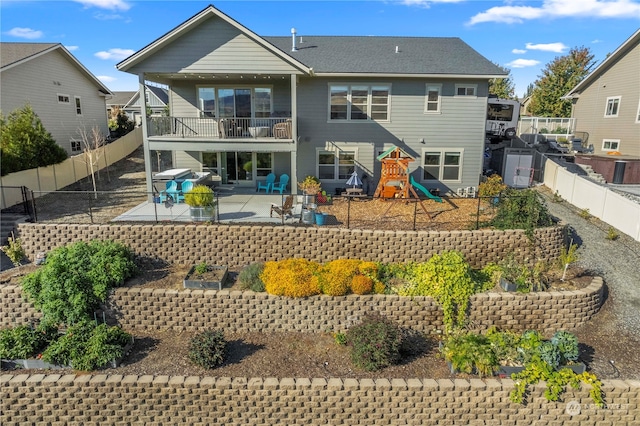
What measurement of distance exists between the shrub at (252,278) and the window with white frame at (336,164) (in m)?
8.21

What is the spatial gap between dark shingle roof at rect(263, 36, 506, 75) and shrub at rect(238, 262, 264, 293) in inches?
390

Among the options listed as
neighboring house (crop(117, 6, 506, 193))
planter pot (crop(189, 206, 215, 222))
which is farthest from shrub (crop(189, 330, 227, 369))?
neighboring house (crop(117, 6, 506, 193))

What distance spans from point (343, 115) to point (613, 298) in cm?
1200

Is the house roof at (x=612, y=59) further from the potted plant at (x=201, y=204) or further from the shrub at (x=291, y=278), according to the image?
the potted plant at (x=201, y=204)

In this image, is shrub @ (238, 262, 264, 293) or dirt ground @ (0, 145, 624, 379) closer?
dirt ground @ (0, 145, 624, 379)

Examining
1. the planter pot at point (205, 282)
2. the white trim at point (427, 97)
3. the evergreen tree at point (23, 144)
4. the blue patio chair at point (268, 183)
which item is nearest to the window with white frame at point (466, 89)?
the white trim at point (427, 97)

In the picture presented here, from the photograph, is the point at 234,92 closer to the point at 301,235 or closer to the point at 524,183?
the point at 301,235

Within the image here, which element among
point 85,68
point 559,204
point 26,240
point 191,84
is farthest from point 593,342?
point 85,68

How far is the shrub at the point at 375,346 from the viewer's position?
8.15 meters

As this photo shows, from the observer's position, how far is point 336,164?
1773 centimetres

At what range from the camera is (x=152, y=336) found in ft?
31.6

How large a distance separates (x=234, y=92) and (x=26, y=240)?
1026cm

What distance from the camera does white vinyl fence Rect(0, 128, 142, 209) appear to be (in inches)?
581

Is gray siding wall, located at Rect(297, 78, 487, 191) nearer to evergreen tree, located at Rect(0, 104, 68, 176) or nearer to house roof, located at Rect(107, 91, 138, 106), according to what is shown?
evergreen tree, located at Rect(0, 104, 68, 176)
